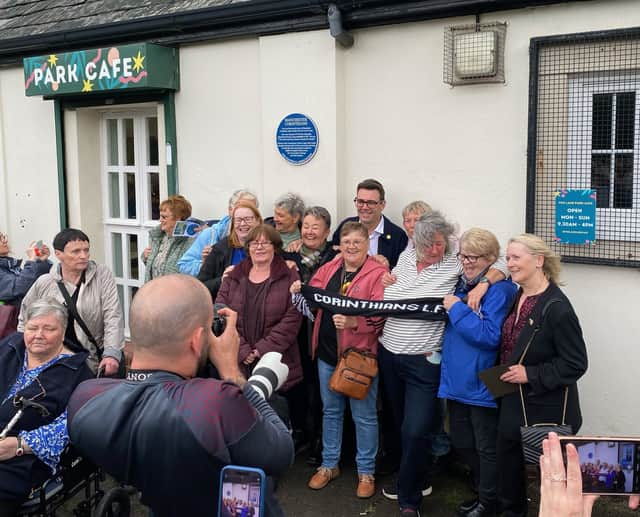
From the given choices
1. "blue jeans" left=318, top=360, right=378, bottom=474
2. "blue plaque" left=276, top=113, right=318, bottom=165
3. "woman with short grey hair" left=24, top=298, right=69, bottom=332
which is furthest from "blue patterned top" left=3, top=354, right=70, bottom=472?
"blue plaque" left=276, top=113, right=318, bottom=165

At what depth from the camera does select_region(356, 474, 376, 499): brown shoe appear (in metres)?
4.88

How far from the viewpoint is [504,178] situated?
5.18 meters

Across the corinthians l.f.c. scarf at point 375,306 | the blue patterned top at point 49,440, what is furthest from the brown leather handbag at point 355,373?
the blue patterned top at point 49,440

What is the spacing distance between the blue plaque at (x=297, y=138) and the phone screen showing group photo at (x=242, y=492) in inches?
165

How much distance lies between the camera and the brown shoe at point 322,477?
16.5ft

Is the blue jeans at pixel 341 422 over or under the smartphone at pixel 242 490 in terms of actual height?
under

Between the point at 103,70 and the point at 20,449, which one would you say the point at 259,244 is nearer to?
the point at 20,449

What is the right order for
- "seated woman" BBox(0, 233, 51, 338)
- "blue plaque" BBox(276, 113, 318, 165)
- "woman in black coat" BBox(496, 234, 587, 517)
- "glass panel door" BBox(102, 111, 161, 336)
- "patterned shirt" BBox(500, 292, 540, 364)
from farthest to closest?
"glass panel door" BBox(102, 111, 161, 336) < "blue plaque" BBox(276, 113, 318, 165) < "seated woman" BBox(0, 233, 51, 338) < "patterned shirt" BBox(500, 292, 540, 364) < "woman in black coat" BBox(496, 234, 587, 517)

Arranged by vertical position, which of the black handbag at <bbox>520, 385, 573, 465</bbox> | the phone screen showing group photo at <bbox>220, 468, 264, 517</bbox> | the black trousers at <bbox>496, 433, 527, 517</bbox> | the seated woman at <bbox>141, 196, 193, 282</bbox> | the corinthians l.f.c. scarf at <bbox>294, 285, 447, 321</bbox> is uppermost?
the seated woman at <bbox>141, 196, 193, 282</bbox>

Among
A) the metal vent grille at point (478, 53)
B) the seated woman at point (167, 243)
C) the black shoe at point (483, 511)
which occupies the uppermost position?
the metal vent grille at point (478, 53)

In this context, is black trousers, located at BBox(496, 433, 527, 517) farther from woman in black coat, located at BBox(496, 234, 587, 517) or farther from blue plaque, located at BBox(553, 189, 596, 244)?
blue plaque, located at BBox(553, 189, 596, 244)

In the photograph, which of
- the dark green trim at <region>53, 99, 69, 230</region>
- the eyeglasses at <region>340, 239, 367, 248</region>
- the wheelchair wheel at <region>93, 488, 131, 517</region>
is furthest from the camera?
the dark green trim at <region>53, 99, 69, 230</region>

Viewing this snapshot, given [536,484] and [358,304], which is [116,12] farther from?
[536,484]

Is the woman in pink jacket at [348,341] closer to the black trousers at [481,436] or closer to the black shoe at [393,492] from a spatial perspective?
the black shoe at [393,492]
